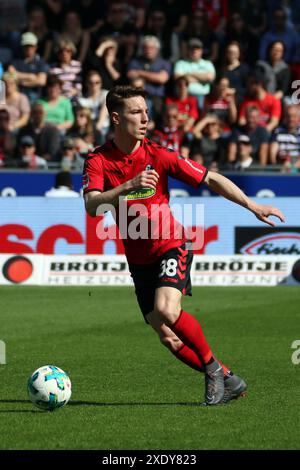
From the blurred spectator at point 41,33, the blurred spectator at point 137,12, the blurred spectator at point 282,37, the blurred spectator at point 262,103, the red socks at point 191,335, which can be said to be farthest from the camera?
the blurred spectator at point 137,12

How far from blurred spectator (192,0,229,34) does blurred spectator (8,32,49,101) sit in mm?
3444

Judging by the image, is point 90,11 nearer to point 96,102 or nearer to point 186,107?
point 96,102

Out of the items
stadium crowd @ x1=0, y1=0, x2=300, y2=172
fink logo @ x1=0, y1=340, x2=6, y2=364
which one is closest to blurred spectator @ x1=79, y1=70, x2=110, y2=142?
stadium crowd @ x1=0, y1=0, x2=300, y2=172

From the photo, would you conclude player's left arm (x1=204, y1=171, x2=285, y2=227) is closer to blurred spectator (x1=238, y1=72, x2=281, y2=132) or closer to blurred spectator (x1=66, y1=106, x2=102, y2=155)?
blurred spectator (x1=66, y1=106, x2=102, y2=155)

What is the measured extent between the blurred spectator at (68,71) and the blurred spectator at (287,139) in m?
3.60

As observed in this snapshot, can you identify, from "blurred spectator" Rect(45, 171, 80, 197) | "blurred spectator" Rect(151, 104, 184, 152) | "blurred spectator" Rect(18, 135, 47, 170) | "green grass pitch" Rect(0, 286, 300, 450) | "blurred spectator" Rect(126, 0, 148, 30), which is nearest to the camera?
"green grass pitch" Rect(0, 286, 300, 450)

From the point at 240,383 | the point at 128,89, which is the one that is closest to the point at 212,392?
the point at 240,383

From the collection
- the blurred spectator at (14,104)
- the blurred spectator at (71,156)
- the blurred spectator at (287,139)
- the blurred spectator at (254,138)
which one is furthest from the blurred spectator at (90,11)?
the blurred spectator at (287,139)

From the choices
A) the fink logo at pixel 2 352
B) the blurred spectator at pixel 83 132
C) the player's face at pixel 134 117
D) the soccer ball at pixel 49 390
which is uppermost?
the player's face at pixel 134 117

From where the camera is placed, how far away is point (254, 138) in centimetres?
1919

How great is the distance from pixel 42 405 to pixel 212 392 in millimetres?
1211

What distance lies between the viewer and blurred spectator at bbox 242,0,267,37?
21828 millimetres

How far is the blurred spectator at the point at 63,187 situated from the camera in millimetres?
17469

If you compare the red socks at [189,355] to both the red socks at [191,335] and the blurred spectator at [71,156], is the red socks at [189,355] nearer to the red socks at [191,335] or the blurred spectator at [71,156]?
the red socks at [191,335]
